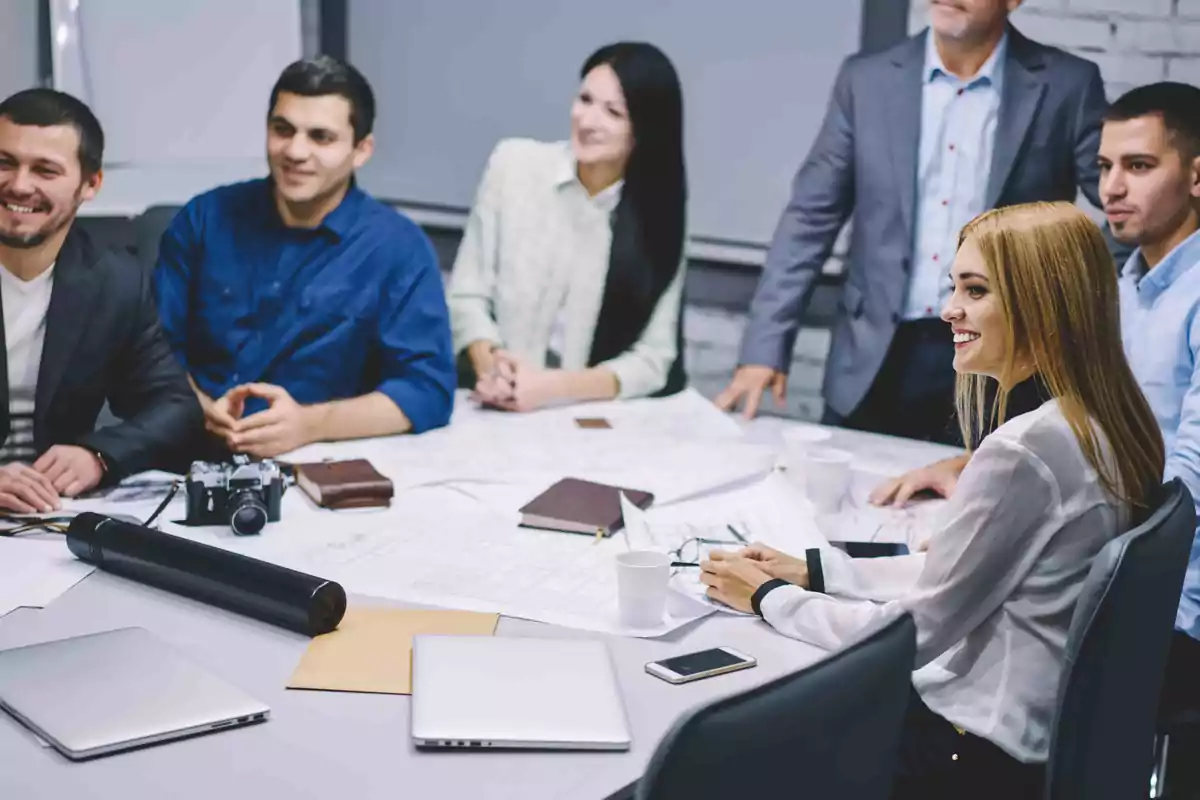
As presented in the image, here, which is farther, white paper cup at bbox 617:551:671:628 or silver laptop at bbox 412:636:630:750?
white paper cup at bbox 617:551:671:628

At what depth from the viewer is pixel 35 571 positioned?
1.57m

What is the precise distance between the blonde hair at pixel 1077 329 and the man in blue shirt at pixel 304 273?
1311mm

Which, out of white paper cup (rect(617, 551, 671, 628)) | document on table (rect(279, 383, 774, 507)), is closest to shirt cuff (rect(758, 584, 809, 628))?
white paper cup (rect(617, 551, 671, 628))

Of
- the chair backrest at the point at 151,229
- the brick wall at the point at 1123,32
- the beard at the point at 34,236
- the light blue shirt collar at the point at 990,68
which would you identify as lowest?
the chair backrest at the point at 151,229

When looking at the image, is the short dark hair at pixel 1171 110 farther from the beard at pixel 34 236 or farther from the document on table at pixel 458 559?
the beard at pixel 34 236

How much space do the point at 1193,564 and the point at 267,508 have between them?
4.49 ft

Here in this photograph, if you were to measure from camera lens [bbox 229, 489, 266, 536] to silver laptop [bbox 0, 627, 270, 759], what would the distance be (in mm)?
384

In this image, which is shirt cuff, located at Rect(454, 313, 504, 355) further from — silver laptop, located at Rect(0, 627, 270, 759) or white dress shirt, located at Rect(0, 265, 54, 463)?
silver laptop, located at Rect(0, 627, 270, 759)

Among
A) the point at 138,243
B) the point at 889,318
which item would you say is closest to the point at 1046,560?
the point at 889,318

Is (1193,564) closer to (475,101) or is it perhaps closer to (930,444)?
(930,444)

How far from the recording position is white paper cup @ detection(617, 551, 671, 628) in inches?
57.4

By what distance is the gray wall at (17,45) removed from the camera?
303cm

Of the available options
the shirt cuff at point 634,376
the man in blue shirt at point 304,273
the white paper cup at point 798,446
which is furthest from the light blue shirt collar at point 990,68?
the man in blue shirt at point 304,273

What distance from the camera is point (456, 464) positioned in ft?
6.93
